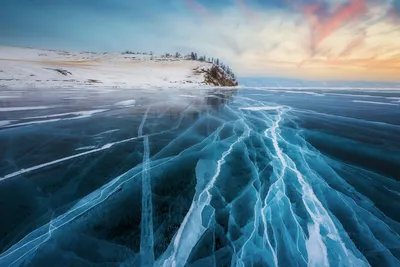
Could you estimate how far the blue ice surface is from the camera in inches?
109

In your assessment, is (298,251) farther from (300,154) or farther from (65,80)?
(65,80)

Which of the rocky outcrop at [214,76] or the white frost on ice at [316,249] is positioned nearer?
the white frost on ice at [316,249]

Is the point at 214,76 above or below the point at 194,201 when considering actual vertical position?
below

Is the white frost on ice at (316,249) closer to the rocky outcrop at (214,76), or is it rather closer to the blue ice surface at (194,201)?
the blue ice surface at (194,201)

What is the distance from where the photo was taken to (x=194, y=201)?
377cm

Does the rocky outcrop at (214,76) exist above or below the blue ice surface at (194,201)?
below

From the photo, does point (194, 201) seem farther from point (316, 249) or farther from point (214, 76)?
Answer: point (214, 76)

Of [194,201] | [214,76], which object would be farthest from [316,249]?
[214,76]

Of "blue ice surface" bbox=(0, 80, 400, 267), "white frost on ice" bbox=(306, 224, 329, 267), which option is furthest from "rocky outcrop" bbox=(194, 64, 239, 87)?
"white frost on ice" bbox=(306, 224, 329, 267)

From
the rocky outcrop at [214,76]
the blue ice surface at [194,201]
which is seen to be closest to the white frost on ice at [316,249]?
the blue ice surface at [194,201]

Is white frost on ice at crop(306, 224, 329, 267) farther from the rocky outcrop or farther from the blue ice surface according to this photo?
the rocky outcrop

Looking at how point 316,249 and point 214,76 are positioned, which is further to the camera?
point 214,76

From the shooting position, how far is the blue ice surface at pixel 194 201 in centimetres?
277

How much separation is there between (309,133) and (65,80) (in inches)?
1508
